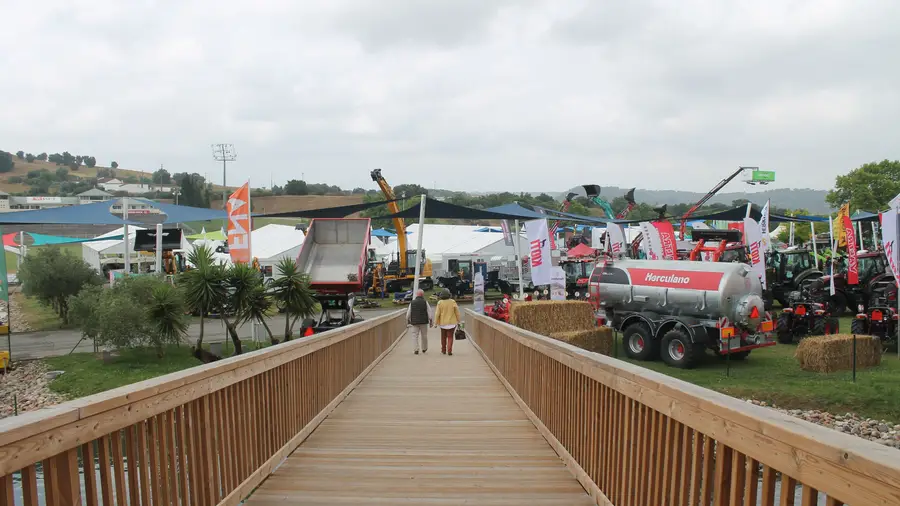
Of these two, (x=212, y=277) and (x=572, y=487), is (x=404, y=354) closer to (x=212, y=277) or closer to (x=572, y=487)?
(x=212, y=277)

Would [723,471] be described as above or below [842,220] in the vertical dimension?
below

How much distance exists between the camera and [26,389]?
17.1 meters

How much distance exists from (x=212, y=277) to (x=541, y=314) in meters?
8.56

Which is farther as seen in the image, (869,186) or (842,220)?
(869,186)

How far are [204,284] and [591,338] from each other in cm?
1005

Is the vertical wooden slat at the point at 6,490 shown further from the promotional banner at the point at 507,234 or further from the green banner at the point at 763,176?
the green banner at the point at 763,176

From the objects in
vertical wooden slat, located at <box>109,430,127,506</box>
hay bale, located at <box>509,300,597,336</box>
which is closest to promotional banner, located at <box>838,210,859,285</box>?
hay bale, located at <box>509,300,597,336</box>

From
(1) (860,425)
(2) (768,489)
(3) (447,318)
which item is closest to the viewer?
(2) (768,489)

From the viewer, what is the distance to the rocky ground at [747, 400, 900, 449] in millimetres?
12195

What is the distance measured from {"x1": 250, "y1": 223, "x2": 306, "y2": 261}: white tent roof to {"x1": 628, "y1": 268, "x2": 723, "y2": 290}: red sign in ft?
105

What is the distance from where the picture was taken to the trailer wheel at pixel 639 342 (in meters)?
17.9

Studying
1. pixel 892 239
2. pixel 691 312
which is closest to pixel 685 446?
pixel 691 312

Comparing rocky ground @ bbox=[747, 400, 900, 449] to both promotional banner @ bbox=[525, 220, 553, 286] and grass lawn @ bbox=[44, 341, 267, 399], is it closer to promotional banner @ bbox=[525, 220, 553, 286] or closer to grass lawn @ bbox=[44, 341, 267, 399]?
promotional banner @ bbox=[525, 220, 553, 286]

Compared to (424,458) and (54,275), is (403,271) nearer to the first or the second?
(54,275)
